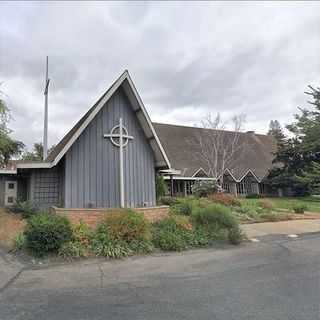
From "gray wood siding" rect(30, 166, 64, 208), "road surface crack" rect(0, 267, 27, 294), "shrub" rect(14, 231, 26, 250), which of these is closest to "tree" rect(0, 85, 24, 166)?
"gray wood siding" rect(30, 166, 64, 208)

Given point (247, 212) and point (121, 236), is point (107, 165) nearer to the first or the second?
point (121, 236)

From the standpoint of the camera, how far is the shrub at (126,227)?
336 inches

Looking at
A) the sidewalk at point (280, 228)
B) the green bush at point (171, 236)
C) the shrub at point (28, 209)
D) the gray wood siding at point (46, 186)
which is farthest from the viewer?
the gray wood siding at point (46, 186)

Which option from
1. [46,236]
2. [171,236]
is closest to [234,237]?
[171,236]

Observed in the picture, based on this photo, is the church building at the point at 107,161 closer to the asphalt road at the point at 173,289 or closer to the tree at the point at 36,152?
the asphalt road at the point at 173,289

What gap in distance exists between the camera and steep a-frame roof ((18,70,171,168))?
450 inches

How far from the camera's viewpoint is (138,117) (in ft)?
43.5

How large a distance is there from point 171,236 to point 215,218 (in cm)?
219

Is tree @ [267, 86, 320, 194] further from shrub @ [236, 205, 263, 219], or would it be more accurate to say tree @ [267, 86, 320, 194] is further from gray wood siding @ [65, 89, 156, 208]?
gray wood siding @ [65, 89, 156, 208]

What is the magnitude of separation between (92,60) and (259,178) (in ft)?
87.2

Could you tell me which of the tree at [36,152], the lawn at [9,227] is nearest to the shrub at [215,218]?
the lawn at [9,227]

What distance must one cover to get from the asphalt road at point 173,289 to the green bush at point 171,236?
1.68ft

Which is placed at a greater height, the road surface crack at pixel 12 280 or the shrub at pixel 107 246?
the shrub at pixel 107 246

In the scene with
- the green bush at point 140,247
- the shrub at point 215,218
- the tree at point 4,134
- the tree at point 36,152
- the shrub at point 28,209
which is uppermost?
the tree at point 36,152
